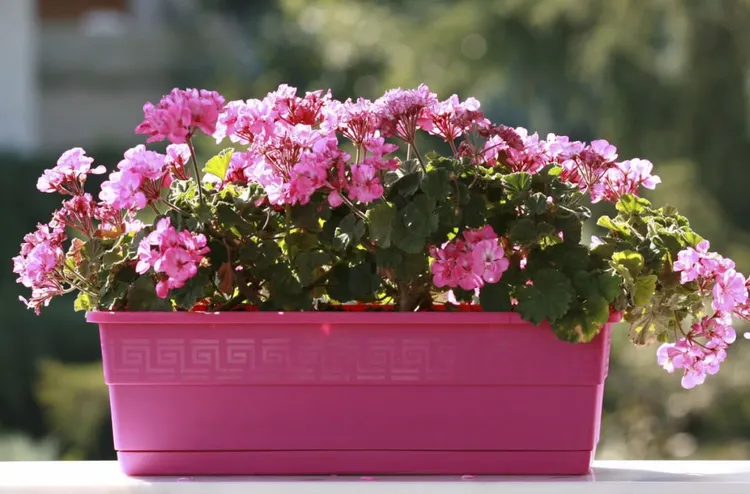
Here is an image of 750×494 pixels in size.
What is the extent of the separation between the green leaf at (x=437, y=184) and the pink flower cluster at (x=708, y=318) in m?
0.23

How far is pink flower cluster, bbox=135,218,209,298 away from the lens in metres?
0.96

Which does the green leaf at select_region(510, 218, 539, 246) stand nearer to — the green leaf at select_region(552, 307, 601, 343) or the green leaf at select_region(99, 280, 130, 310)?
the green leaf at select_region(552, 307, 601, 343)

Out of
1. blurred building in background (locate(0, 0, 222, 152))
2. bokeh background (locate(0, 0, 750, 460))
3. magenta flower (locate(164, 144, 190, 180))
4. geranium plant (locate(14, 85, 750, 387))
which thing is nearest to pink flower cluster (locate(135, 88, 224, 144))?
geranium plant (locate(14, 85, 750, 387))

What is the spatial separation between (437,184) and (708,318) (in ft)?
0.97

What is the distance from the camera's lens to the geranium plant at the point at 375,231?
0.98 meters

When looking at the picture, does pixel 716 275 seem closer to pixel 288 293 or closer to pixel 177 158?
pixel 288 293

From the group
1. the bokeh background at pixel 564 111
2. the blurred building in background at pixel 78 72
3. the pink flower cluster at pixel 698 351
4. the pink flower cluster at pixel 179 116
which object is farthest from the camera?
the blurred building in background at pixel 78 72

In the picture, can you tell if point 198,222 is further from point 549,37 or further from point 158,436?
point 549,37

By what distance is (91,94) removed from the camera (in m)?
10.1

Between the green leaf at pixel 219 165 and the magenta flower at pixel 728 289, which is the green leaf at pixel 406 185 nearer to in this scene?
the green leaf at pixel 219 165

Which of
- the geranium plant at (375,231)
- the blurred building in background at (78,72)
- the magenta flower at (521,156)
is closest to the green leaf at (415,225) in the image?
the geranium plant at (375,231)

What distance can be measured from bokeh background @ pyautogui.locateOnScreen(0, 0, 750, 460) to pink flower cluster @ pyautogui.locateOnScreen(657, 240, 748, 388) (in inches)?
154

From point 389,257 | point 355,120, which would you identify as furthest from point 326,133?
point 389,257

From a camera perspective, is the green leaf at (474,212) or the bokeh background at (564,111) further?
the bokeh background at (564,111)
